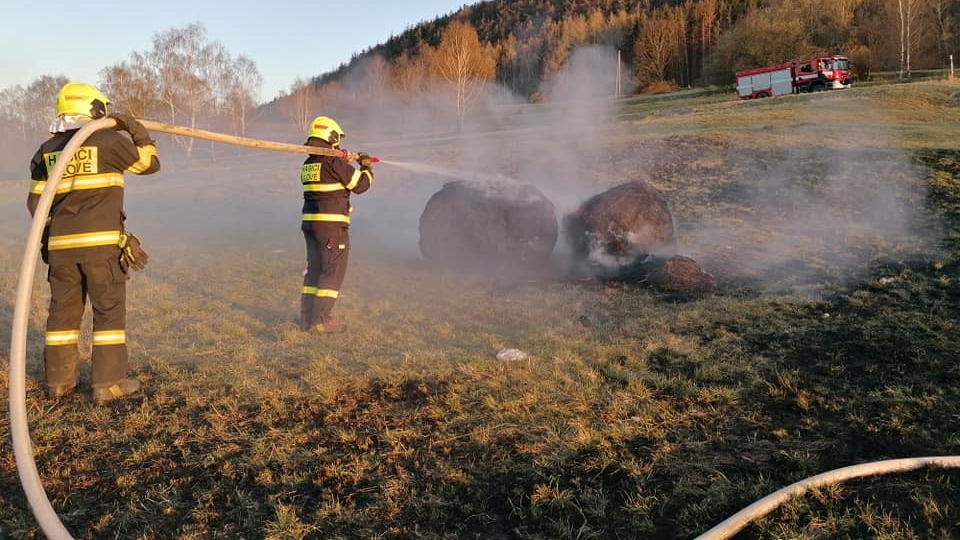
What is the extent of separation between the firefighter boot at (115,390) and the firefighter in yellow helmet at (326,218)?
1.59m

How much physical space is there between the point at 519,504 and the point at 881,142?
48.7 feet

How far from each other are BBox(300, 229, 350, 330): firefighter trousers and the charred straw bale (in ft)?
11.2

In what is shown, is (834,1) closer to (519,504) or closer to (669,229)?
(669,229)

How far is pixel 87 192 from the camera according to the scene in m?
3.70

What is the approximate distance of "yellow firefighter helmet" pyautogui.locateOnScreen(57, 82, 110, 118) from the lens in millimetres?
3695

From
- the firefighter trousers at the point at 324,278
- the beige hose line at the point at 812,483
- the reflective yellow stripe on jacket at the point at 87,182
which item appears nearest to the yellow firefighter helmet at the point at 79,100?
the reflective yellow stripe on jacket at the point at 87,182

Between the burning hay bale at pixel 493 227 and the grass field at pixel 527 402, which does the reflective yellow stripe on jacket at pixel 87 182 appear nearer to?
the grass field at pixel 527 402

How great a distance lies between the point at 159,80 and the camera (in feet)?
101

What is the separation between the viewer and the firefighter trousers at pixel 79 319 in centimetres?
377

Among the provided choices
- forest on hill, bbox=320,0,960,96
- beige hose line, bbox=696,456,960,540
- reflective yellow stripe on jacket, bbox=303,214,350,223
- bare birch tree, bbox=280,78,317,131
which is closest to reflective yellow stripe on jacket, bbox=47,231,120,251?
reflective yellow stripe on jacket, bbox=303,214,350,223

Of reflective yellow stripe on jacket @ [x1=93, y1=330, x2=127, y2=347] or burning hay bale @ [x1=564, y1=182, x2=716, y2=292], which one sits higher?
burning hay bale @ [x1=564, y1=182, x2=716, y2=292]

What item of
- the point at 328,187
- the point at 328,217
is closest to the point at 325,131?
the point at 328,187

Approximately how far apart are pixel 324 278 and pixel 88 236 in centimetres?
195

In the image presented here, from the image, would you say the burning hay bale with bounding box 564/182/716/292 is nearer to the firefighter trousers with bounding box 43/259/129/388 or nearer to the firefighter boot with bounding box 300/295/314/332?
the firefighter boot with bounding box 300/295/314/332
